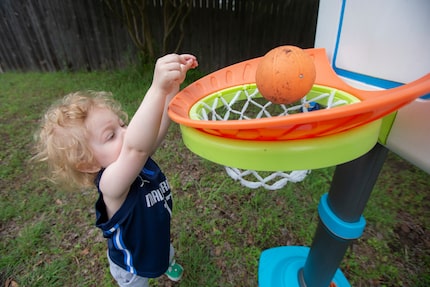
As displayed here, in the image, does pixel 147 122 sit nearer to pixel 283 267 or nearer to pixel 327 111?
pixel 327 111

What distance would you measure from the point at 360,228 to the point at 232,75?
33.8 inches

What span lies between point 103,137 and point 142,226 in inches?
16.5

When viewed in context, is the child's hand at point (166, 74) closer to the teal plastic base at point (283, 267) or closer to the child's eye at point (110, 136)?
the child's eye at point (110, 136)

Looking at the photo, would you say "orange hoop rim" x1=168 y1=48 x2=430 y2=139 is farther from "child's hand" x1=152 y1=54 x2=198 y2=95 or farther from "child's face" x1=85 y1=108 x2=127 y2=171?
"child's face" x1=85 y1=108 x2=127 y2=171

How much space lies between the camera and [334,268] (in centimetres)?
129

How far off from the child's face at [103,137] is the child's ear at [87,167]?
2 centimetres

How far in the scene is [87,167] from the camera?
100 centimetres

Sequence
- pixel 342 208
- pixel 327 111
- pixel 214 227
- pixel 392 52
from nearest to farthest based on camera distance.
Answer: pixel 327 111, pixel 392 52, pixel 342 208, pixel 214 227

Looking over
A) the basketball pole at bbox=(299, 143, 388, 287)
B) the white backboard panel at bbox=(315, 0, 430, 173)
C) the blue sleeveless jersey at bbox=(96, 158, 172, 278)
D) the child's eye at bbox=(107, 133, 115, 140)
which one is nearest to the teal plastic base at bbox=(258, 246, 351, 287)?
the basketball pole at bbox=(299, 143, 388, 287)

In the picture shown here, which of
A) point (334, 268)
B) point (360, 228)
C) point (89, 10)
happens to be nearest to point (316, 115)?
point (360, 228)

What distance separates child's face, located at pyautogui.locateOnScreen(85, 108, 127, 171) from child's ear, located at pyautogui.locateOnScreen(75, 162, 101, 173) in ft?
0.07

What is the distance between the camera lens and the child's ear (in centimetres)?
98

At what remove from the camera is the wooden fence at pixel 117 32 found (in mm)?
4625

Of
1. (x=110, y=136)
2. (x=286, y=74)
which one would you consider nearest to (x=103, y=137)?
(x=110, y=136)
